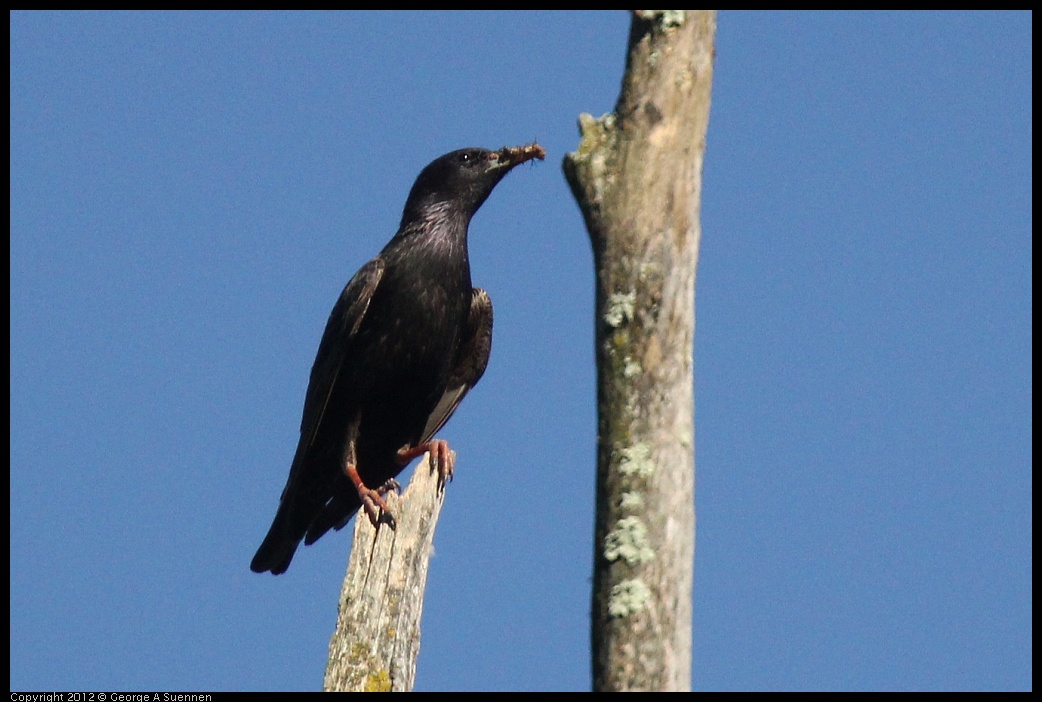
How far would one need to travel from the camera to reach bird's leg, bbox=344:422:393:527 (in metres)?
6.03

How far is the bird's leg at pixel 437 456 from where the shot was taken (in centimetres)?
630

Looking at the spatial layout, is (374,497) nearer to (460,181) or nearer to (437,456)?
(437,456)

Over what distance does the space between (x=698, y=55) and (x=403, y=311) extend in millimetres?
3420

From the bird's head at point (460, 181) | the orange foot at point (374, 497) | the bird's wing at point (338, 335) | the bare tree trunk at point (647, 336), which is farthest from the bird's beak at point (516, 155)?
the bare tree trunk at point (647, 336)

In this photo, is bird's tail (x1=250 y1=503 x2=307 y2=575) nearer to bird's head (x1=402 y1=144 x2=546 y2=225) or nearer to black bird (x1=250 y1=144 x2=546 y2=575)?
black bird (x1=250 y1=144 x2=546 y2=575)

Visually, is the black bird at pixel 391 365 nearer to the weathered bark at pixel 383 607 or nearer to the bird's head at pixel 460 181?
the bird's head at pixel 460 181

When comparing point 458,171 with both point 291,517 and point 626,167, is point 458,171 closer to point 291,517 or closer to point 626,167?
point 291,517

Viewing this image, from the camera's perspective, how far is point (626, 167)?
3.73 meters

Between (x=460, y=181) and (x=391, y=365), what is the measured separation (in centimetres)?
133

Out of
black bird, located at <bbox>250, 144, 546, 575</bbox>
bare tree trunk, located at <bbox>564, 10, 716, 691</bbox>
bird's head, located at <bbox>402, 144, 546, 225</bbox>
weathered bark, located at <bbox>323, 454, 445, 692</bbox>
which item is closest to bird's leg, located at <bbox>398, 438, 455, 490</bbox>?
black bird, located at <bbox>250, 144, 546, 575</bbox>

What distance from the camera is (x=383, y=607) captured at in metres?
5.21

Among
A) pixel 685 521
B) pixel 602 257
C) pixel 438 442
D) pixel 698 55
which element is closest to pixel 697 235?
pixel 602 257

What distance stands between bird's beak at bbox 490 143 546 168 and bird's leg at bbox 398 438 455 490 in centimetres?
180
